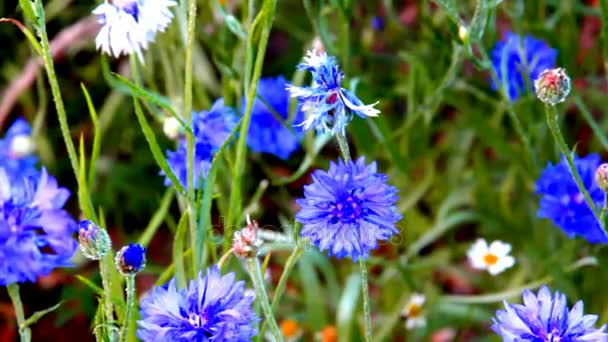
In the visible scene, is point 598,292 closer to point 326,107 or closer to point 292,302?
point 292,302

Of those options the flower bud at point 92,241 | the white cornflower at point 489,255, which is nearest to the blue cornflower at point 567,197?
the white cornflower at point 489,255

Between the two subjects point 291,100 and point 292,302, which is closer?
point 291,100

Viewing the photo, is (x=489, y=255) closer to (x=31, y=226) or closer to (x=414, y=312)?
(x=414, y=312)

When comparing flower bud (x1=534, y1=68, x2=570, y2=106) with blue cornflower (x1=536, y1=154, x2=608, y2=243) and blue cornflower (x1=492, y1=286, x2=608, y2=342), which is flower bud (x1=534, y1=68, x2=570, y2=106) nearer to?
blue cornflower (x1=492, y1=286, x2=608, y2=342)

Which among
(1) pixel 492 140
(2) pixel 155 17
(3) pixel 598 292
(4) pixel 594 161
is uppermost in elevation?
(2) pixel 155 17

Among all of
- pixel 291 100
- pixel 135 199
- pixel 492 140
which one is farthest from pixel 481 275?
pixel 135 199
